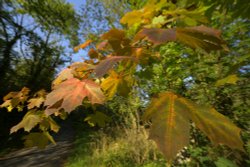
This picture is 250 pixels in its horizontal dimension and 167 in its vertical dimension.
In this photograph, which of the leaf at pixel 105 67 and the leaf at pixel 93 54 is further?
the leaf at pixel 93 54

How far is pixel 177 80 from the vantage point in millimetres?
3260

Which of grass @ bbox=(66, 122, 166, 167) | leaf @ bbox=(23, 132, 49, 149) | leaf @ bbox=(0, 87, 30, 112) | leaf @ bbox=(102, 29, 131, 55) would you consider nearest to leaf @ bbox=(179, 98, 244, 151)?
leaf @ bbox=(102, 29, 131, 55)

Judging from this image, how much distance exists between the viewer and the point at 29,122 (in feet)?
4.93

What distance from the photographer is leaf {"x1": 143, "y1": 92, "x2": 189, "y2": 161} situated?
25.4 inches

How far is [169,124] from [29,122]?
1.02m

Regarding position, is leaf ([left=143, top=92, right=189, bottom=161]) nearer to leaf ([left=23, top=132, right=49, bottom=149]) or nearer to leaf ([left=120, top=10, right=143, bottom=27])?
leaf ([left=120, top=10, right=143, bottom=27])

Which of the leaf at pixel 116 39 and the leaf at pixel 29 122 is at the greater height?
the leaf at pixel 116 39

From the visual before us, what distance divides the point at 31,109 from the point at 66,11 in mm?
18240

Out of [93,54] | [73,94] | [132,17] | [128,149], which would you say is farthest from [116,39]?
[128,149]

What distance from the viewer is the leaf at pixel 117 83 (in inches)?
47.6

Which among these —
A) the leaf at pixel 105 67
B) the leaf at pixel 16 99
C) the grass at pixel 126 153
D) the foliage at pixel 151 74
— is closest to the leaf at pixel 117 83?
the foliage at pixel 151 74

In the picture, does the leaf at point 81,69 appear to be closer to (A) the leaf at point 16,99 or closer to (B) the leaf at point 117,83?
(B) the leaf at point 117,83

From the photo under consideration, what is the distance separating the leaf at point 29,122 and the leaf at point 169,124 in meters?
0.89

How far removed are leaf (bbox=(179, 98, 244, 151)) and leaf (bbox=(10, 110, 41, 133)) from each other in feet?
3.16
